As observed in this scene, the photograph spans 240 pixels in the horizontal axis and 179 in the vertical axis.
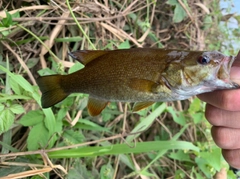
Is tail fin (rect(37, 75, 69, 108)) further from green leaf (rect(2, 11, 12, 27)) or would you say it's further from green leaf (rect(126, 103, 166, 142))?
green leaf (rect(126, 103, 166, 142))

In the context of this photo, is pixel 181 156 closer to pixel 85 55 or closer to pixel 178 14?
pixel 178 14

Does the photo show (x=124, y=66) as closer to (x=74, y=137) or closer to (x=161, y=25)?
(x=74, y=137)

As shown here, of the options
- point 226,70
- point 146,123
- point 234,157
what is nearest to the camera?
point 226,70

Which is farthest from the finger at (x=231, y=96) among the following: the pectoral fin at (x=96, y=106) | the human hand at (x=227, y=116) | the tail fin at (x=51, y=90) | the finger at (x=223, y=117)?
the tail fin at (x=51, y=90)

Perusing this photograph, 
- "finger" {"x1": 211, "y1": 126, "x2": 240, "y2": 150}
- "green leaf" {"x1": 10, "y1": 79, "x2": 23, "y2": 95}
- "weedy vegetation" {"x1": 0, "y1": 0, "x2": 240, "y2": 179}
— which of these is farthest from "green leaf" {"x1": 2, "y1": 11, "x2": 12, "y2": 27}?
"finger" {"x1": 211, "y1": 126, "x2": 240, "y2": 150}

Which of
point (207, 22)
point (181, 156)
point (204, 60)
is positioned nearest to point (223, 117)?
point (204, 60)

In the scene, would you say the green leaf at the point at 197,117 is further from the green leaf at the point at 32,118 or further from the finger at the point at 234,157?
the green leaf at the point at 32,118
